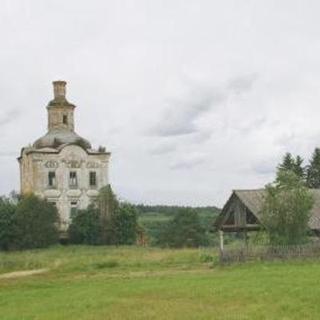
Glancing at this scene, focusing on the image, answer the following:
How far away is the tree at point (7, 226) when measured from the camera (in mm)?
66062

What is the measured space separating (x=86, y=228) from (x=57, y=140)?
9.18m

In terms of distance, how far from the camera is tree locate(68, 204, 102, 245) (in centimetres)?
6844

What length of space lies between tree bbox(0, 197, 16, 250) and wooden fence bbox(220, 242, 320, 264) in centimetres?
3255

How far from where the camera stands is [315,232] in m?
44.2

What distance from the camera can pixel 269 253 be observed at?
37.0 meters

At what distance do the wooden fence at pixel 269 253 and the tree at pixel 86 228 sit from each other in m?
32.3

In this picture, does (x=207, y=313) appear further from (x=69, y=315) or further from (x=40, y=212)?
(x=40, y=212)

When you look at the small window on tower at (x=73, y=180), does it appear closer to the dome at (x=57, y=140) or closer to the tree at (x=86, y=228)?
the dome at (x=57, y=140)

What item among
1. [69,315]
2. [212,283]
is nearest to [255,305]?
[69,315]

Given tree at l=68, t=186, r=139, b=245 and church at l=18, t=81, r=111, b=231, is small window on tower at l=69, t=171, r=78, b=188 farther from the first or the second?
tree at l=68, t=186, r=139, b=245

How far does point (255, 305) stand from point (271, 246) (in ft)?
61.7

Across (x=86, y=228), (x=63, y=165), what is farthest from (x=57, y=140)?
(x=86, y=228)

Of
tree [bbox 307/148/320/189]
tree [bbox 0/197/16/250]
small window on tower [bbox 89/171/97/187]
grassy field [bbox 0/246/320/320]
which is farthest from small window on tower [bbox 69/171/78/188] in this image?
grassy field [bbox 0/246/320/320]

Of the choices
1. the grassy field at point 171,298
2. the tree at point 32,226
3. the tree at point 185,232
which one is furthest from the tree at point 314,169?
the grassy field at point 171,298
